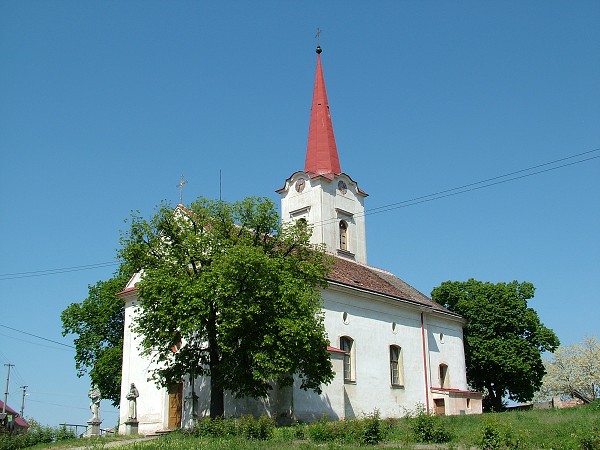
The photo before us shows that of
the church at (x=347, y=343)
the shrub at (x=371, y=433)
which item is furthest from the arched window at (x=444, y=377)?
the shrub at (x=371, y=433)

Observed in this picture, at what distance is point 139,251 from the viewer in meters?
27.9

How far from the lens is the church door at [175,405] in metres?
30.7

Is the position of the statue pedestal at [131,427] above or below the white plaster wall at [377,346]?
below

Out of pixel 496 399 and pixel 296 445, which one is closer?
pixel 296 445

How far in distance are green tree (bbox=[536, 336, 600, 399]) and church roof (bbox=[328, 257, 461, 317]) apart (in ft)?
89.8

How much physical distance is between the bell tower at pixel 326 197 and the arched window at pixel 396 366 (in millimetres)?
7305

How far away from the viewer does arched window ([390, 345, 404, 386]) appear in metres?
37.2

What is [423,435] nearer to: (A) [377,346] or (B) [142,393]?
(A) [377,346]

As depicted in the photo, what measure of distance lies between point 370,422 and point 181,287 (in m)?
9.17

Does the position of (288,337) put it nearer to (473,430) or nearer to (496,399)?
(473,430)

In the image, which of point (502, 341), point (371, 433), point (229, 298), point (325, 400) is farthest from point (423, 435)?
point (502, 341)

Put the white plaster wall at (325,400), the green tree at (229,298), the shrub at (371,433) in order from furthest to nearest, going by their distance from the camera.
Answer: the white plaster wall at (325,400) → the green tree at (229,298) → the shrub at (371,433)

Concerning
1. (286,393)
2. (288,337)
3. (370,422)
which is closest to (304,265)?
(288,337)

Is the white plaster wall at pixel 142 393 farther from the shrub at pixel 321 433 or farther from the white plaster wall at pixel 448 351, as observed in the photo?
the white plaster wall at pixel 448 351
